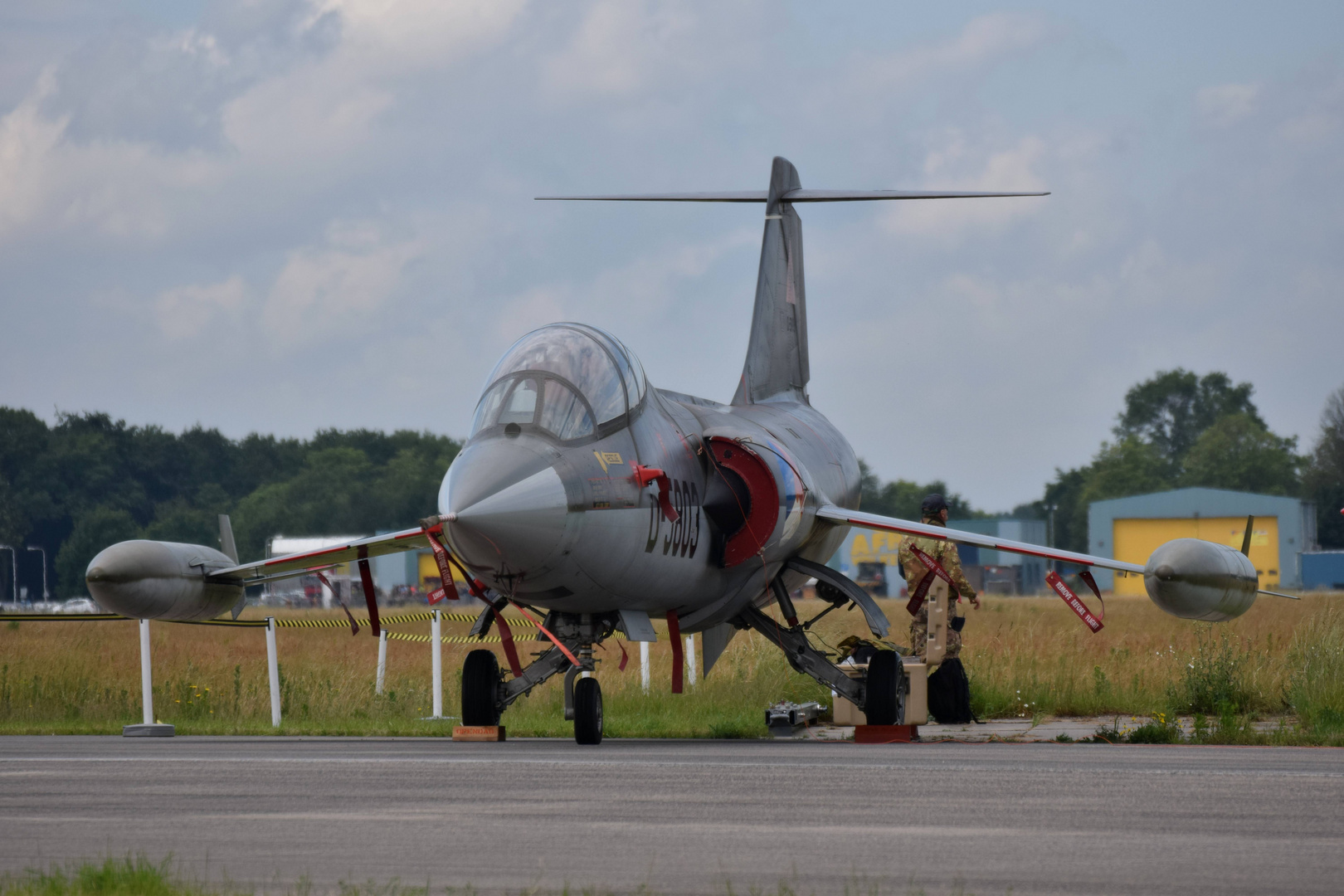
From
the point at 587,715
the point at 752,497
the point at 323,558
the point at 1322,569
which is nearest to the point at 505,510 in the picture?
the point at 587,715

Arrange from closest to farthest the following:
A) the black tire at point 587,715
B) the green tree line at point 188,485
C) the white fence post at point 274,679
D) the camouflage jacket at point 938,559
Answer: the black tire at point 587,715 → the camouflage jacket at point 938,559 → the white fence post at point 274,679 → the green tree line at point 188,485

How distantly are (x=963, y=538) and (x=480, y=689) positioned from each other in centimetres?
408

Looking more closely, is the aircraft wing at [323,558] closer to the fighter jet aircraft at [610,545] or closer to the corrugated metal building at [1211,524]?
the fighter jet aircraft at [610,545]

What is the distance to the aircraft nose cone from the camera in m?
10.8

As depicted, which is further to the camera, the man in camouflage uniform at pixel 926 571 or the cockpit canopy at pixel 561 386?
the man in camouflage uniform at pixel 926 571

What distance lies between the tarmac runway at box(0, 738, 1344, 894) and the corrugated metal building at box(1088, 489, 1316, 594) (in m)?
74.2

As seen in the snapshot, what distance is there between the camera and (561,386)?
12.0m

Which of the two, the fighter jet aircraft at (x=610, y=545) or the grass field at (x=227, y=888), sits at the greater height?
the fighter jet aircraft at (x=610, y=545)

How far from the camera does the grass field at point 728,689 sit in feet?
48.3

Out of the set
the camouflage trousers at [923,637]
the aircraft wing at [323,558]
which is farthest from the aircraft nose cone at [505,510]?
the camouflage trousers at [923,637]

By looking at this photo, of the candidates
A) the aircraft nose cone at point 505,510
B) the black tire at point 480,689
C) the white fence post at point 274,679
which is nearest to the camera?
the aircraft nose cone at point 505,510

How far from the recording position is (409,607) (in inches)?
3059

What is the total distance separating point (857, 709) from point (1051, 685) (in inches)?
119

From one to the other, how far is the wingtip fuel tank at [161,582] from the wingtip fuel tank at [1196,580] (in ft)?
24.8
